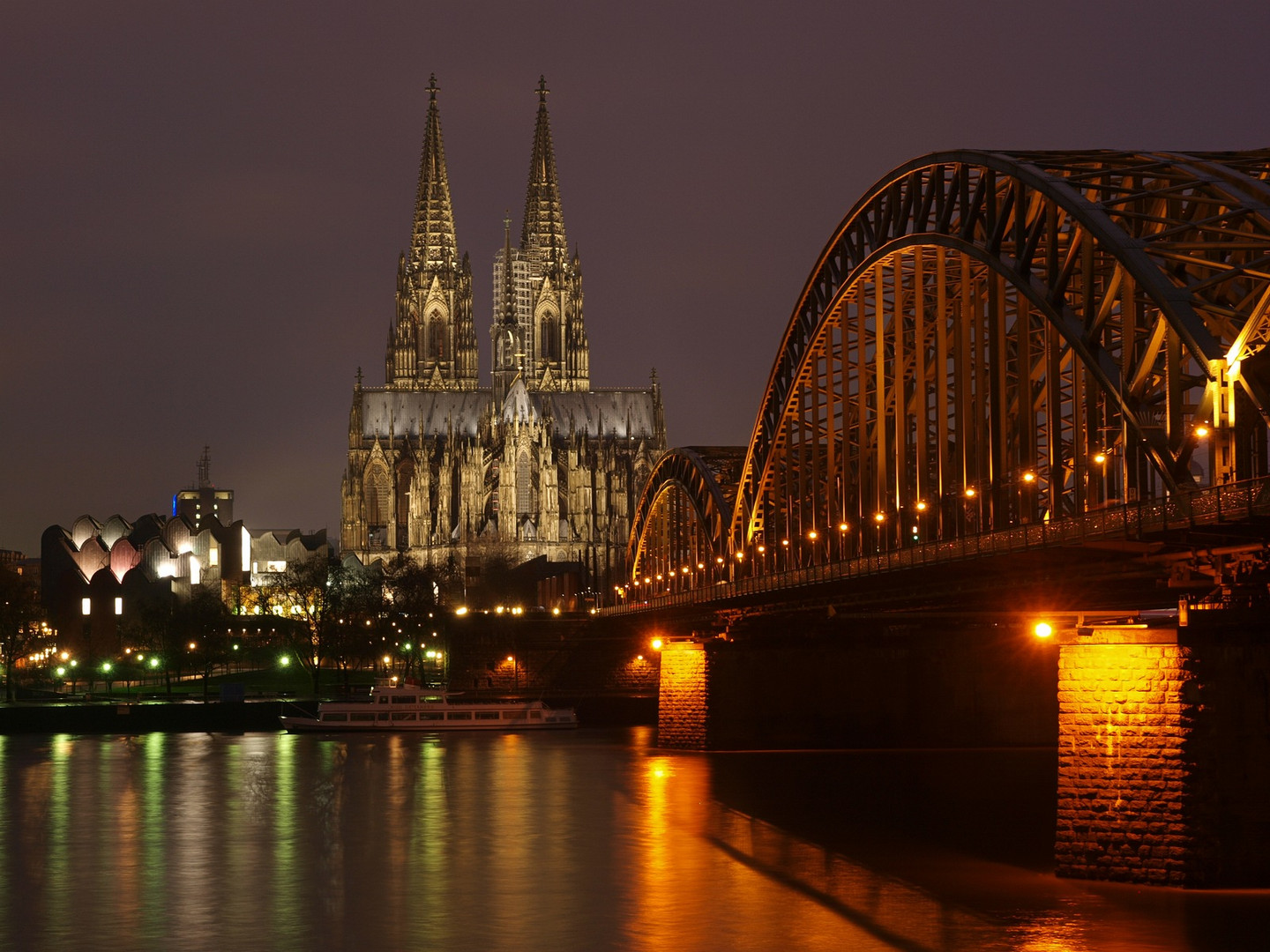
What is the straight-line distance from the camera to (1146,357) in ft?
142

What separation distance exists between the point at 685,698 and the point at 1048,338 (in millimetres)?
44514

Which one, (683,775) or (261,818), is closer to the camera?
(261,818)

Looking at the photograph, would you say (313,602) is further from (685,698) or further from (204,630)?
(685,698)

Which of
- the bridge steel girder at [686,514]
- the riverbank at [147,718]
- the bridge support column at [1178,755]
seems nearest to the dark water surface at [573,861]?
the bridge support column at [1178,755]

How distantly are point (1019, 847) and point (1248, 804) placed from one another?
12082 millimetres

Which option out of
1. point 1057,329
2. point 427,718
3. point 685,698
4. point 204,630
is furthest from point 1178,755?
point 204,630

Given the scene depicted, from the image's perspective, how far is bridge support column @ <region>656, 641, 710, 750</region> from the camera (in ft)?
300

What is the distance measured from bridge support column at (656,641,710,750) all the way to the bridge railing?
21235mm

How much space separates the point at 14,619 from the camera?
486 feet

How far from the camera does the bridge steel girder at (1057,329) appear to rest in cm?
4153

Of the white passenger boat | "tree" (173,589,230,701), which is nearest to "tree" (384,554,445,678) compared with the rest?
"tree" (173,589,230,701)

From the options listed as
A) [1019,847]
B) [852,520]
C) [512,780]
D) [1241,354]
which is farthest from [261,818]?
[1241,354]

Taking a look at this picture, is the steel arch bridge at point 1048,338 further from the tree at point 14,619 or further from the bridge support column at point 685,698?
the tree at point 14,619

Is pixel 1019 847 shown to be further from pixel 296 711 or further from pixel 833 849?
pixel 296 711
